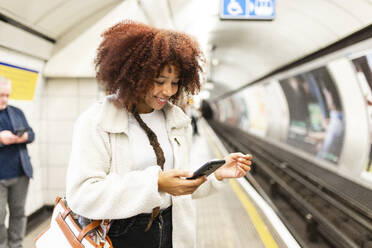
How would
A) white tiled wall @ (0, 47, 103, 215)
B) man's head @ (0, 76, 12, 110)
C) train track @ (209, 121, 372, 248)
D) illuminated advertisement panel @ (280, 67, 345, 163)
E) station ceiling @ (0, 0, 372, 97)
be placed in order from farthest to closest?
illuminated advertisement panel @ (280, 67, 345, 163) → train track @ (209, 121, 372, 248) → white tiled wall @ (0, 47, 103, 215) → station ceiling @ (0, 0, 372, 97) → man's head @ (0, 76, 12, 110)

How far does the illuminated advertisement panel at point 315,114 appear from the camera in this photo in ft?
25.5

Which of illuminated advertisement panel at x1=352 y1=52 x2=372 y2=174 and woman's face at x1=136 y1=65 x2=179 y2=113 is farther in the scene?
illuminated advertisement panel at x1=352 y1=52 x2=372 y2=174

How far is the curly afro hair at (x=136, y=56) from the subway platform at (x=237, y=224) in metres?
2.01

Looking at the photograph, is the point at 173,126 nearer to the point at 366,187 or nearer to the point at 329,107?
the point at 366,187

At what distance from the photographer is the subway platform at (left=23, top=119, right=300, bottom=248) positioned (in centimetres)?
273

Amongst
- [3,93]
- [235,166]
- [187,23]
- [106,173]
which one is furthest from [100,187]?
[187,23]

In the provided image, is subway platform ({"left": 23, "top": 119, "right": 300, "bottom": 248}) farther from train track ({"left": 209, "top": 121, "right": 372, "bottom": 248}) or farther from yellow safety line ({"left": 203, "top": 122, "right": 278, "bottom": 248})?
train track ({"left": 209, "top": 121, "right": 372, "bottom": 248})

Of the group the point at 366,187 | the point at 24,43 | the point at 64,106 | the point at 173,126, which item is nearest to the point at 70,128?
the point at 64,106

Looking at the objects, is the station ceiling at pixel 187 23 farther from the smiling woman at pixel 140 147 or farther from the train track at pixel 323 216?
the train track at pixel 323 216

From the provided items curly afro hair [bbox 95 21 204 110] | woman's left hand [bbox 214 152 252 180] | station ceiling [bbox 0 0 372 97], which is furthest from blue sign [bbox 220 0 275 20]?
woman's left hand [bbox 214 152 252 180]

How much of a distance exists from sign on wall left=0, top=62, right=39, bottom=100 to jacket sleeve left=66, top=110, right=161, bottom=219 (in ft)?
8.09

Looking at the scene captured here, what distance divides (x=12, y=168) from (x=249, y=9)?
13.5ft

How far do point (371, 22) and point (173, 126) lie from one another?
4.28 meters

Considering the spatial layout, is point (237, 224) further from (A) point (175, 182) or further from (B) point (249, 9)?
(B) point (249, 9)
